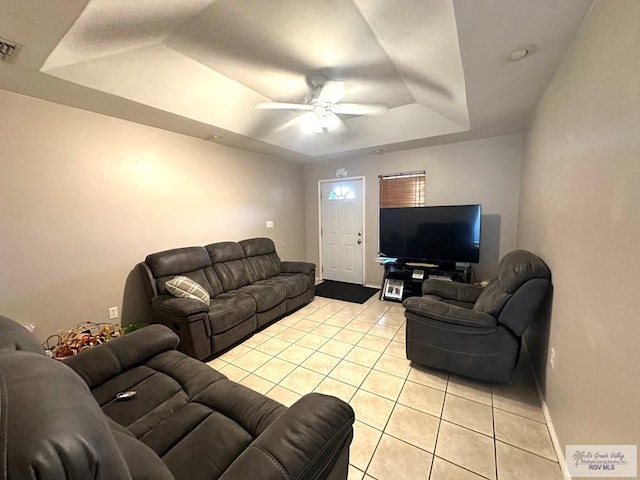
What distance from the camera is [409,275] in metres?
4.05

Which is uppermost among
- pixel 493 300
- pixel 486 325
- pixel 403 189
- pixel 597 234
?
pixel 403 189

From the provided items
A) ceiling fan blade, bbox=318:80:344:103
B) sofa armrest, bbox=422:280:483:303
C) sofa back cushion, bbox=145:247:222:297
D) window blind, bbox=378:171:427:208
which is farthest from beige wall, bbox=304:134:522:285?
sofa back cushion, bbox=145:247:222:297

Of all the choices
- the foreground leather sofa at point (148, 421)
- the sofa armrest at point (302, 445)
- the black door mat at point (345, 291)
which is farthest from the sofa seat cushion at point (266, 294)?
the sofa armrest at point (302, 445)

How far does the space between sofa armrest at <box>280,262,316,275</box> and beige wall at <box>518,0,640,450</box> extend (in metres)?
2.86

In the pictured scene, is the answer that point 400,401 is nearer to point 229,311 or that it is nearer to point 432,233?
point 229,311

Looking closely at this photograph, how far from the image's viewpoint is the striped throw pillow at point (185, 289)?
109 inches

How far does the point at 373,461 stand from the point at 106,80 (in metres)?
3.37

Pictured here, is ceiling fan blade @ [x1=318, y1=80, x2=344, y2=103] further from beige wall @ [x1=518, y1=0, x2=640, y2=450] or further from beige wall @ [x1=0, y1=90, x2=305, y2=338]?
beige wall @ [x1=0, y1=90, x2=305, y2=338]

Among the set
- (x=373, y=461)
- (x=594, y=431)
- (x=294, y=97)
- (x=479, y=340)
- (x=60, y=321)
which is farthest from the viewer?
(x=294, y=97)

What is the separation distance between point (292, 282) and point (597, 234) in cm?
306

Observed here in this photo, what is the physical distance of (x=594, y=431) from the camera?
1172 millimetres

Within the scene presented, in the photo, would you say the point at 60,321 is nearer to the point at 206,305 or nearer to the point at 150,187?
the point at 206,305

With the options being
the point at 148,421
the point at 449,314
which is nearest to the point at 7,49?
the point at 148,421

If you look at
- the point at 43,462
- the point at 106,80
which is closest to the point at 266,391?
the point at 43,462
